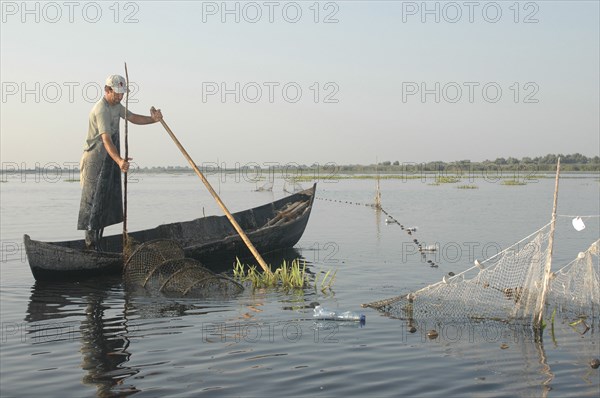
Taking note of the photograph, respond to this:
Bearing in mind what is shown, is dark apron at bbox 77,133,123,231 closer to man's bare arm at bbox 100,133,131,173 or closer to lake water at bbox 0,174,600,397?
man's bare arm at bbox 100,133,131,173

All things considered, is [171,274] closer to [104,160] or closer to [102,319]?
[102,319]

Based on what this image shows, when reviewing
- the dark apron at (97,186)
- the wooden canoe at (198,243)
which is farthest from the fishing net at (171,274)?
the dark apron at (97,186)

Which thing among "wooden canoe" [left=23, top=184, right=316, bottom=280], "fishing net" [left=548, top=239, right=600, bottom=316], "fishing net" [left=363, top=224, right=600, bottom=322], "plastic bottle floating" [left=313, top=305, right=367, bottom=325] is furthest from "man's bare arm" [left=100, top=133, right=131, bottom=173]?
"fishing net" [left=548, top=239, right=600, bottom=316]

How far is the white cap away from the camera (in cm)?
1370

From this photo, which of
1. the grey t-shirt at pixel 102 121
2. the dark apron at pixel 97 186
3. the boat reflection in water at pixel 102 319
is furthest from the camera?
the dark apron at pixel 97 186

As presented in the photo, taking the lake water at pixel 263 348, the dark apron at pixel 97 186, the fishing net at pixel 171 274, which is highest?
the dark apron at pixel 97 186

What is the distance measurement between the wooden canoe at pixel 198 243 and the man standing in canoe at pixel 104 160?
32.4 inches

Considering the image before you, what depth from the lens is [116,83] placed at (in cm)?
1372

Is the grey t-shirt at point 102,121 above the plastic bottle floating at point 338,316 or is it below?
above

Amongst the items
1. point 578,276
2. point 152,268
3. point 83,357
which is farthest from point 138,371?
point 578,276

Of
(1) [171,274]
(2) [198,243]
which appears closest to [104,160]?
(1) [171,274]

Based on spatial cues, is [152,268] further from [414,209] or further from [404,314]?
[414,209]

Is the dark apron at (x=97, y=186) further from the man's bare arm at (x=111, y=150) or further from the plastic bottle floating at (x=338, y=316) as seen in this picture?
the plastic bottle floating at (x=338, y=316)

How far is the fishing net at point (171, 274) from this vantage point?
1298 centimetres
